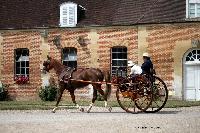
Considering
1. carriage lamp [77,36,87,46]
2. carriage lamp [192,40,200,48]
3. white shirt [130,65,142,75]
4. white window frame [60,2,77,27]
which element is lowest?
white shirt [130,65,142,75]

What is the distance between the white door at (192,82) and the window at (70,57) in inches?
264

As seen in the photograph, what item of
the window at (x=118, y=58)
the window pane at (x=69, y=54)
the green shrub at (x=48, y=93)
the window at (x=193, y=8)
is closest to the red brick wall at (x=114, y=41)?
the window at (x=118, y=58)

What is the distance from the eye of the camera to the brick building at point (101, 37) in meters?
23.1

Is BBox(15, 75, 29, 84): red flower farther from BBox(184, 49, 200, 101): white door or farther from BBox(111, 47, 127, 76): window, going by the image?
BBox(184, 49, 200, 101): white door

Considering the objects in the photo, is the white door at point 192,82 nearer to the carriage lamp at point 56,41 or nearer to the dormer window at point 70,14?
the dormer window at point 70,14

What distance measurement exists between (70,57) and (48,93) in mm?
2530

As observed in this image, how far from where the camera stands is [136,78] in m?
14.1

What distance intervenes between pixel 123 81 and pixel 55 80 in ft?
39.3

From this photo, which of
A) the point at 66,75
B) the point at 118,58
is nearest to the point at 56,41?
the point at 118,58

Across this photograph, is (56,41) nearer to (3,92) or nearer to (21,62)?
(21,62)

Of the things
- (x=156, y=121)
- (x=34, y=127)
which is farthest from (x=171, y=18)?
(x=34, y=127)

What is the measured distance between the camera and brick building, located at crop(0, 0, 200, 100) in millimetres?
23109

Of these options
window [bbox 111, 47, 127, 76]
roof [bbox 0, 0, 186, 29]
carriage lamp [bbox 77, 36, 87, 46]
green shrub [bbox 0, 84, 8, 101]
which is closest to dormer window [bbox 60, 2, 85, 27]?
roof [bbox 0, 0, 186, 29]

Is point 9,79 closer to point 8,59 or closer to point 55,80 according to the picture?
point 8,59
